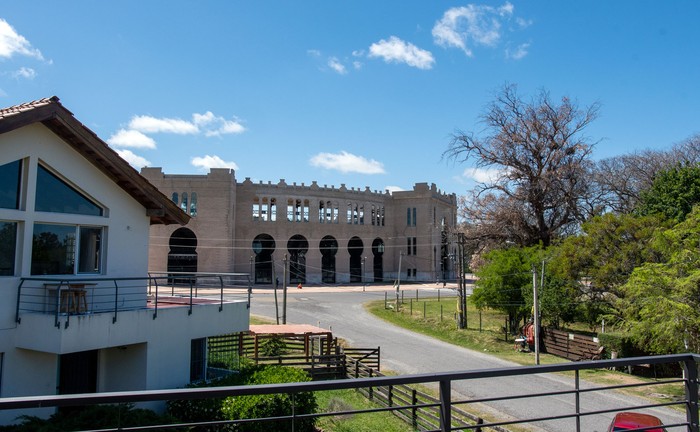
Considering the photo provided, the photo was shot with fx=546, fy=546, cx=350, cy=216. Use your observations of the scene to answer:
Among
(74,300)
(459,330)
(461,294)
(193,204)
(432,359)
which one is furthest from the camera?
(193,204)

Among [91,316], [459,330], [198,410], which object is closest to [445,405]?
[91,316]

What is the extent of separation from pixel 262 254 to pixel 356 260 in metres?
14.7

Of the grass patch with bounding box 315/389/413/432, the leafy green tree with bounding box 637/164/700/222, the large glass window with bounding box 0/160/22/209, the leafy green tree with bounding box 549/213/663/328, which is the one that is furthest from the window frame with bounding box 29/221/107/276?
the leafy green tree with bounding box 637/164/700/222

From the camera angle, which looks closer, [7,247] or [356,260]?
[7,247]

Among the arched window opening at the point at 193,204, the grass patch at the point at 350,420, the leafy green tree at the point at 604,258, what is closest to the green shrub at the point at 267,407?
the grass patch at the point at 350,420

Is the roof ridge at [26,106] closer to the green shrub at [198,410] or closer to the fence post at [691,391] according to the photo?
the green shrub at [198,410]

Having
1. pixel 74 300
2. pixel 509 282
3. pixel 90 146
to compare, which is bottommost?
pixel 509 282

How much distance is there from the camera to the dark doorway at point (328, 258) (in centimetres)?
7612

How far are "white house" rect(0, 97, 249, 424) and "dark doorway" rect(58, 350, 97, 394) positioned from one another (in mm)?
23

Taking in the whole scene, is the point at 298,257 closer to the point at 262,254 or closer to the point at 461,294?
the point at 262,254

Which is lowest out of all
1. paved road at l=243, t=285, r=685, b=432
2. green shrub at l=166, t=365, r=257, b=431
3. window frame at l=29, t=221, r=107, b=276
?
paved road at l=243, t=285, r=685, b=432

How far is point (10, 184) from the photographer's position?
1183 centimetres

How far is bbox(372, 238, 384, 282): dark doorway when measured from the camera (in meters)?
81.6

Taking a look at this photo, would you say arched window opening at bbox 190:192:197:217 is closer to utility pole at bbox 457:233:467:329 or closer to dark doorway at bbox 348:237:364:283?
dark doorway at bbox 348:237:364:283
